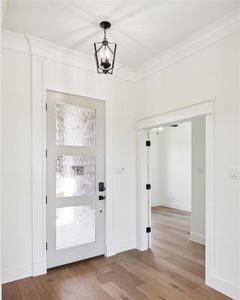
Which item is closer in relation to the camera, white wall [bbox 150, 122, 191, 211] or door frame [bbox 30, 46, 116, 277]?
door frame [bbox 30, 46, 116, 277]

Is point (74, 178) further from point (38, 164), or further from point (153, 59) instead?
point (153, 59)

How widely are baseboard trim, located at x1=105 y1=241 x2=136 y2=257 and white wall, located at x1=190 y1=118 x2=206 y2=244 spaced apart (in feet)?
4.26

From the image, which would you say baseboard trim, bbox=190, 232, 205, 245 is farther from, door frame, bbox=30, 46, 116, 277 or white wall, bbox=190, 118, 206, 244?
door frame, bbox=30, 46, 116, 277

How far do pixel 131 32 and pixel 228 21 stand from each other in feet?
3.68

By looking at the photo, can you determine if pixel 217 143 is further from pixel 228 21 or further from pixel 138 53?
pixel 138 53

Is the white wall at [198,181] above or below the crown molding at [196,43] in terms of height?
below

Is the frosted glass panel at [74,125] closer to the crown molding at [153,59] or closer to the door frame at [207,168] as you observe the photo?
the crown molding at [153,59]

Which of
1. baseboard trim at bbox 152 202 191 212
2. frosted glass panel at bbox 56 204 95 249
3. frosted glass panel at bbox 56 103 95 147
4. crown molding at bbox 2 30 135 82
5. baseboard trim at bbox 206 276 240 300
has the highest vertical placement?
crown molding at bbox 2 30 135 82

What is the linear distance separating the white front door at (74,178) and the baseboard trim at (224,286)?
1630 mm

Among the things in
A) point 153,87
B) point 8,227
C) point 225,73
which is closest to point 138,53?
point 153,87

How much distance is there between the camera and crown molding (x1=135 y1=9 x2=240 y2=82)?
261cm

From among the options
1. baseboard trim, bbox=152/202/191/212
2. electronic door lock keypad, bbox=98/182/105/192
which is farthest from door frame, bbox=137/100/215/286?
baseboard trim, bbox=152/202/191/212

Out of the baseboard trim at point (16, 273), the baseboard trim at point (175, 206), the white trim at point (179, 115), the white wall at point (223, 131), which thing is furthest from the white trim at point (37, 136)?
the baseboard trim at point (175, 206)

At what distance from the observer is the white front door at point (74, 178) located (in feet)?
10.6
